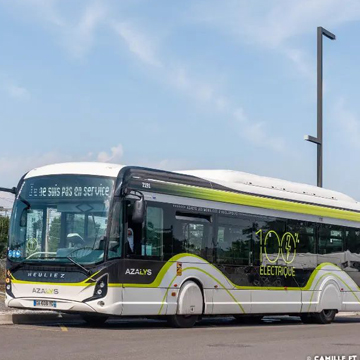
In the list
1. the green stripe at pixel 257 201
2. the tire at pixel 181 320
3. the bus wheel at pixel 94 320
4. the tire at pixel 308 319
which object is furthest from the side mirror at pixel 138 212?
the tire at pixel 308 319

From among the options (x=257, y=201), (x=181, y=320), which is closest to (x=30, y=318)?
(x=181, y=320)

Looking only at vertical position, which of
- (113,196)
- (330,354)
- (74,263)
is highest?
(113,196)

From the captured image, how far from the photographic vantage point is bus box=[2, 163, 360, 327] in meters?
16.7

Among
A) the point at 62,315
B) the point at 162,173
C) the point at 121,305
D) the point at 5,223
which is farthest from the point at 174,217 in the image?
the point at 5,223

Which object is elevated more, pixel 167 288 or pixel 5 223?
pixel 5 223

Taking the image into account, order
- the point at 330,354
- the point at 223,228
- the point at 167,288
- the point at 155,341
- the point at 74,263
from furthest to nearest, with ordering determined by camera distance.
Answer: the point at 223,228 < the point at 167,288 < the point at 74,263 < the point at 155,341 < the point at 330,354

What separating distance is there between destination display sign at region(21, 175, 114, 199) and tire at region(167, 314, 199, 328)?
3.19m

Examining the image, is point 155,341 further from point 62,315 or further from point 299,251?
point 299,251

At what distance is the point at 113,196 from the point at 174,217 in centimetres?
191

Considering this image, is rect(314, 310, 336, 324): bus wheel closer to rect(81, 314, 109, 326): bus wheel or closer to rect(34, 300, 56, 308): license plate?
rect(81, 314, 109, 326): bus wheel

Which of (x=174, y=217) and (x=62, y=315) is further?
(x=62, y=315)

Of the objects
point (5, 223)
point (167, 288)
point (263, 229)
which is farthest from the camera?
point (5, 223)

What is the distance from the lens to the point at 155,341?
14.3m

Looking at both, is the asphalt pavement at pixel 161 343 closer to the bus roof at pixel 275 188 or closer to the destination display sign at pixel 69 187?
the destination display sign at pixel 69 187
